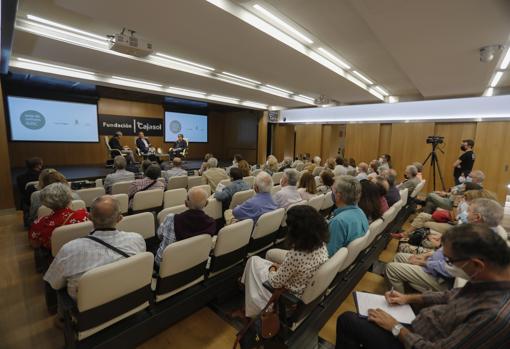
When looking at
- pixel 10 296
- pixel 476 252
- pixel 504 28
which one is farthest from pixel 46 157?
pixel 504 28

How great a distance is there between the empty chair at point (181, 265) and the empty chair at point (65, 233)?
847mm

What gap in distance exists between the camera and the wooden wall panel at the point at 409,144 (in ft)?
25.0

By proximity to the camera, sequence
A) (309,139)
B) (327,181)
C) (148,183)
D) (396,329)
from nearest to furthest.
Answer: (396,329) < (148,183) < (327,181) < (309,139)

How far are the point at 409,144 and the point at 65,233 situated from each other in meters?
9.16

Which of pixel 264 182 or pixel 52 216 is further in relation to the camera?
pixel 264 182

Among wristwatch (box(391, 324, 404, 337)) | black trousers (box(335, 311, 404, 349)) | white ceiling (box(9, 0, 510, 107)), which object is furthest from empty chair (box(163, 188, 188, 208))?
wristwatch (box(391, 324, 404, 337))

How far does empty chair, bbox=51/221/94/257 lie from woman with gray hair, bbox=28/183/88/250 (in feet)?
0.87

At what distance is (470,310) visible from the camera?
3.50ft

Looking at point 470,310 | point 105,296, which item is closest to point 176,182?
point 105,296

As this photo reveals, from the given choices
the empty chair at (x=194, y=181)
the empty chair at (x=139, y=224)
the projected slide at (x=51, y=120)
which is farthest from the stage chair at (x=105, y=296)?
the projected slide at (x=51, y=120)

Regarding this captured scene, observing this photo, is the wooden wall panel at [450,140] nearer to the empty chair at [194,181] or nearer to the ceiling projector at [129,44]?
the empty chair at [194,181]

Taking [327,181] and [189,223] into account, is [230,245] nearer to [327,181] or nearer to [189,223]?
[189,223]

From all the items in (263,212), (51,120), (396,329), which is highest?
(51,120)

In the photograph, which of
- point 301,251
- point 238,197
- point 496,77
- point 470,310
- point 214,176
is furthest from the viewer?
point 496,77
